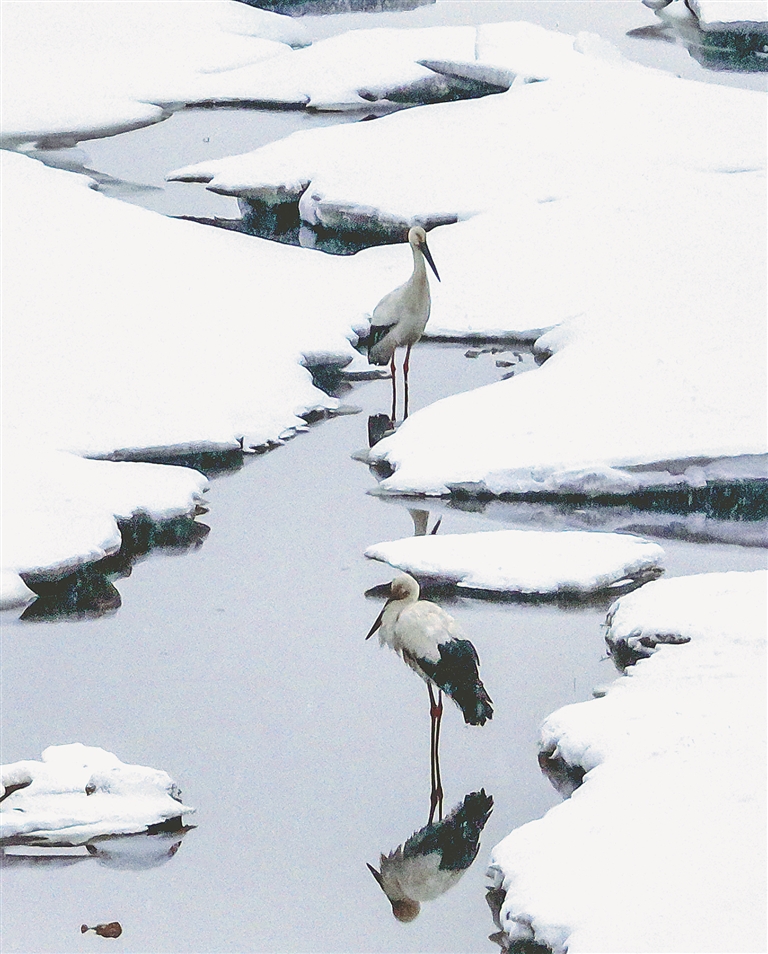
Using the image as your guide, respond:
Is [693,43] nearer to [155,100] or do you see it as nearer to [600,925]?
[155,100]

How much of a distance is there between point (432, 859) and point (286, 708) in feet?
3.24

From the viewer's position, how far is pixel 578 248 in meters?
10.4

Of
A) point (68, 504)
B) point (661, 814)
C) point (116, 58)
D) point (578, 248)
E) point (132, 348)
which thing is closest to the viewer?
point (661, 814)

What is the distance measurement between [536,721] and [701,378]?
3302mm

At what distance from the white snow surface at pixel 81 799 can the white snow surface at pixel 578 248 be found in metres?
2.64

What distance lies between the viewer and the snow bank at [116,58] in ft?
50.3

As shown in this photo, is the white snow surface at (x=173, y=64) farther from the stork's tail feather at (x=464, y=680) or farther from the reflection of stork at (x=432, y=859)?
the reflection of stork at (x=432, y=859)

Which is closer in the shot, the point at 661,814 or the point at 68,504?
the point at 661,814

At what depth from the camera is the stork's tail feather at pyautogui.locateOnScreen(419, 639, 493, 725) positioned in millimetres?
4887

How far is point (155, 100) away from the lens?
16266 mm

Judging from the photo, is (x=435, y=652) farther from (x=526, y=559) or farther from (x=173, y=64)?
(x=173, y=64)

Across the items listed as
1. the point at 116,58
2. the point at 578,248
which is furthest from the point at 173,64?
the point at 578,248

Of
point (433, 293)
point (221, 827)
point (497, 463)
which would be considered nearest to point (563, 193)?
point (433, 293)

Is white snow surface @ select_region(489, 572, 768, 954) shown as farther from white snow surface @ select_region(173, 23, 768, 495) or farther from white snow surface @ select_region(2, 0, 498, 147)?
white snow surface @ select_region(2, 0, 498, 147)
